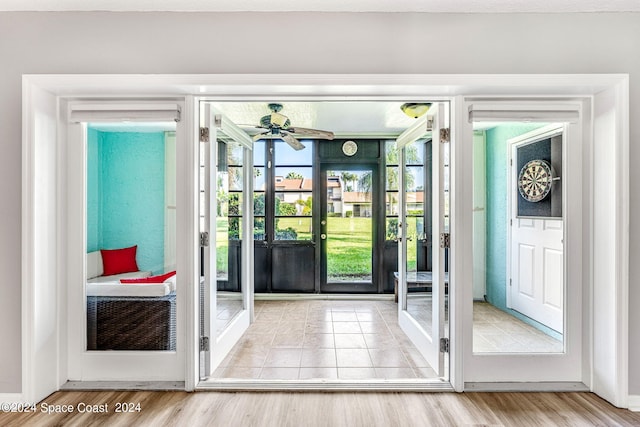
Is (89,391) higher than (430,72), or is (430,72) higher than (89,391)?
(430,72)

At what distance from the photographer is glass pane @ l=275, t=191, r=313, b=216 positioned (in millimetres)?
5270

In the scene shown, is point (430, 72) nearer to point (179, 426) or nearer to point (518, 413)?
point (518, 413)

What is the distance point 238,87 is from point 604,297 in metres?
2.71

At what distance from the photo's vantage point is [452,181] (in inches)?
95.9

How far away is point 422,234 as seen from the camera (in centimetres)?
320

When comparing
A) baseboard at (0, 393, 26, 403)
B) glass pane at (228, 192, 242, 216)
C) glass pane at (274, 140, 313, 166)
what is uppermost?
glass pane at (274, 140, 313, 166)

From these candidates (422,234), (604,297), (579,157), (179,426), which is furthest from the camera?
(422,234)

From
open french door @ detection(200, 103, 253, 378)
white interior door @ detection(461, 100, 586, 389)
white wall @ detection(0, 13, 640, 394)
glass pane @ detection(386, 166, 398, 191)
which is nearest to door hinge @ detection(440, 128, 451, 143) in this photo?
white interior door @ detection(461, 100, 586, 389)

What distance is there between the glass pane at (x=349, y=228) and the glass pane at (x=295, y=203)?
1.03 ft

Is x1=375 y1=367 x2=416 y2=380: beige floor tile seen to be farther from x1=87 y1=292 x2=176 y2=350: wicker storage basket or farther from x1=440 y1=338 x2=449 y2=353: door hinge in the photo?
x1=87 y1=292 x2=176 y2=350: wicker storage basket

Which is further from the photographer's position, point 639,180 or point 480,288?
point 480,288

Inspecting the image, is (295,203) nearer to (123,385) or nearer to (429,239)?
(429,239)

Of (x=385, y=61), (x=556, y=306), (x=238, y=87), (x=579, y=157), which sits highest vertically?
(x=385, y=61)

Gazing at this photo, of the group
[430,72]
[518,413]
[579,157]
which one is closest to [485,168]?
[579,157]
